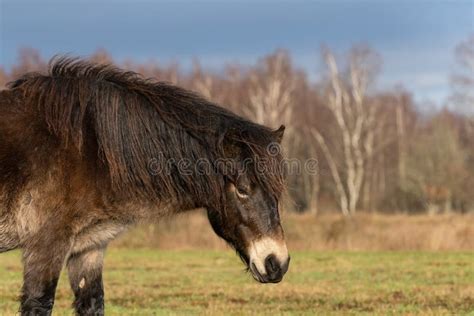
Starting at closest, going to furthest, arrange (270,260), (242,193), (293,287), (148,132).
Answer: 1. (270,260)
2. (242,193)
3. (148,132)
4. (293,287)

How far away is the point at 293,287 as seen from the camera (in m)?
14.0

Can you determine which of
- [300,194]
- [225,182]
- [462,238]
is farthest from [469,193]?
[225,182]

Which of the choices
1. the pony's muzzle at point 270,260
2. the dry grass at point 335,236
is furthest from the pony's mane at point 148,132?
the dry grass at point 335,236

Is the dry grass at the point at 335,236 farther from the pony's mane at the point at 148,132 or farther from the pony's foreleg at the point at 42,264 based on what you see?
the pony's foreleg at the point at 42,264

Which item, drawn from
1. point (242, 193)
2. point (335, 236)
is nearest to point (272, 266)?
point (242, 193)

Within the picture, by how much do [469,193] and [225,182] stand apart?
4849cm

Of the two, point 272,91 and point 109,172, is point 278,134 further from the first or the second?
point 272,91

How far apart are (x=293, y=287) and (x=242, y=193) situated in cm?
801

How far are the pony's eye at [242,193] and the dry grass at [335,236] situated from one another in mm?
20764

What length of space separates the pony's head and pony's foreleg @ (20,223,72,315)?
1535mm

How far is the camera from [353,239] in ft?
95.5

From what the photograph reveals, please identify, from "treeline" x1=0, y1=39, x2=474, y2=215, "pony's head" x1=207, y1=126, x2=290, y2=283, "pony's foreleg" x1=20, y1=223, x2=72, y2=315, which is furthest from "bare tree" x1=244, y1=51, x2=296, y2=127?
"pony's foreleg" x1=20, y1=223, x2=72, y2=315

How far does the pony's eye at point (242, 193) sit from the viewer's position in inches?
252

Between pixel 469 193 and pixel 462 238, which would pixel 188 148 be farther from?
pixel 469 193
